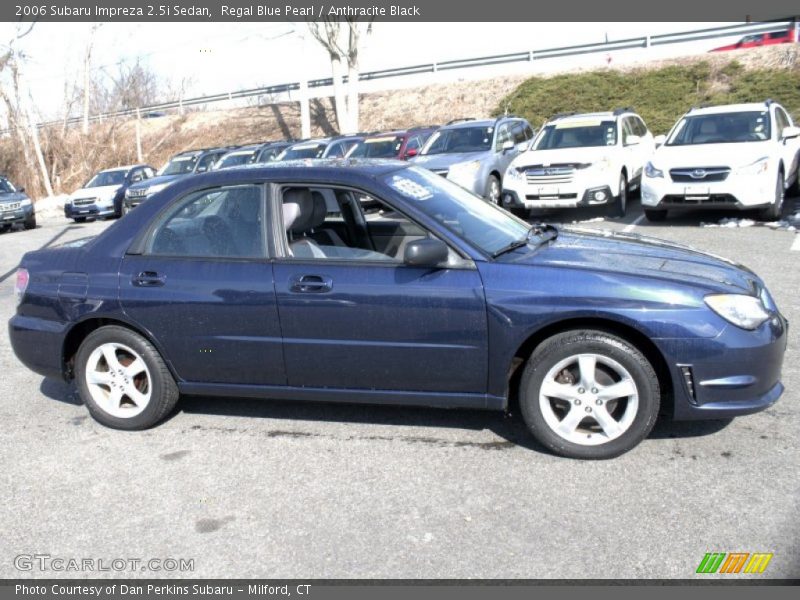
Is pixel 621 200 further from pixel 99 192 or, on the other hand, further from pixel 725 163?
pixel 99 192

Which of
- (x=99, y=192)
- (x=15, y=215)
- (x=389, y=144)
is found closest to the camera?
(x=389, y=144)

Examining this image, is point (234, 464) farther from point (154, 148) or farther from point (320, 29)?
point (154, 148)

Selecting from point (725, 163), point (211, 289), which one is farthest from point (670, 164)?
point (211, 289)

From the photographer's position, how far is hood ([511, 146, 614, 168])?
514 inches

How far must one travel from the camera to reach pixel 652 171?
1200cm

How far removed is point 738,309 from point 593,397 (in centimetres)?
88

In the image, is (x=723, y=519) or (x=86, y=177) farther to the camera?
(x=86, y=177)

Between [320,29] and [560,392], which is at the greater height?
[320,29]

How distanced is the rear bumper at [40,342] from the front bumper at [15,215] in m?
16.1

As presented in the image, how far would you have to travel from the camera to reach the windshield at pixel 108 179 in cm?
2269

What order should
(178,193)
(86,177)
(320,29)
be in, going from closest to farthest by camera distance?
1. (178,193)
2. (320,29)
3. (86,177)

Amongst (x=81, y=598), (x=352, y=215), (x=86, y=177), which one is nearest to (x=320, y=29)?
(x=86, y=177)

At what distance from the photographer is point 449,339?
4.20 m

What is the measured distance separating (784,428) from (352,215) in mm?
2998
